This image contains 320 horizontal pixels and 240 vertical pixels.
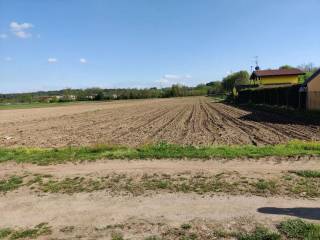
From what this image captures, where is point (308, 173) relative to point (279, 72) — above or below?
below

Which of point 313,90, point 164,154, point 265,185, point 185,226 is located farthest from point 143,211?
point 313,90

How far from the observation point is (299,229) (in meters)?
5.62

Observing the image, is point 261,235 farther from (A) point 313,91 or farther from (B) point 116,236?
(A) point 313,91

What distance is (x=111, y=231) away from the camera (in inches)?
234

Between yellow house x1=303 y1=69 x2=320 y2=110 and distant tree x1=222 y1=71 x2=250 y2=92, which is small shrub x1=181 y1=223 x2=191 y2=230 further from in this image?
distant tree x1=222 y1=71 x2=250 y2=92

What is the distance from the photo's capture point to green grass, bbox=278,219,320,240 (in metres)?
5.38

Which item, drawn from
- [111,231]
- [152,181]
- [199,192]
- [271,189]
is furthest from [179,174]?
[111,231]

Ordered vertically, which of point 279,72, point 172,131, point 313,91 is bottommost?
point 172,131

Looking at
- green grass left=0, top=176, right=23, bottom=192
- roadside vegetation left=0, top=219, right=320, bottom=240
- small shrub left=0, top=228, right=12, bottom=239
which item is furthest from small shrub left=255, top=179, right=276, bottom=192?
green grass left=0, top=176, right=23, bottom=192

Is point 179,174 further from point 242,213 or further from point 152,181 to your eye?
point 242,213

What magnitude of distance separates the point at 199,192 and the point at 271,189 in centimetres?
150

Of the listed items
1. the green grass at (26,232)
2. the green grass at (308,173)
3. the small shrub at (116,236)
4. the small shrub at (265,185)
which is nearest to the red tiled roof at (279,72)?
the green grass at (308,173)

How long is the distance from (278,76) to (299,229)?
81.5m

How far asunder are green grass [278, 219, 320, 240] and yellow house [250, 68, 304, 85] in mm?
79517
